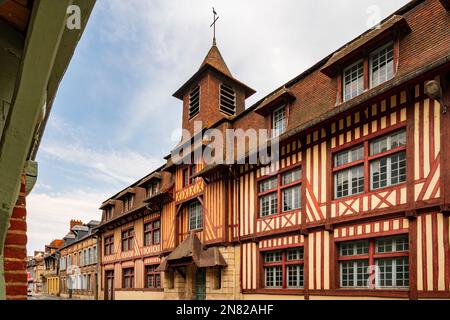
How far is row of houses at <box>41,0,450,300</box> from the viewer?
24.9 ft

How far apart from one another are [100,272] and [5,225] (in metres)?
27.6

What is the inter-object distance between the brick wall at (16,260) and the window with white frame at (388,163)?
8.07 meters

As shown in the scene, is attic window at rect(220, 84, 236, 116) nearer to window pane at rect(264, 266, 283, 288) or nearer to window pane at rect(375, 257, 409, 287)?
window pane at rect(264, 266, 283, 288)

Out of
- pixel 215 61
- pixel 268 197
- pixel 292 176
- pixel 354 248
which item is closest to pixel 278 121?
pixel 292 176

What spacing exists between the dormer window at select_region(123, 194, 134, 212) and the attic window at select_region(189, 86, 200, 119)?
8416 mm

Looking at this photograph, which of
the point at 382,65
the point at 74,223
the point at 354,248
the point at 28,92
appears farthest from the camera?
the point at 74,223

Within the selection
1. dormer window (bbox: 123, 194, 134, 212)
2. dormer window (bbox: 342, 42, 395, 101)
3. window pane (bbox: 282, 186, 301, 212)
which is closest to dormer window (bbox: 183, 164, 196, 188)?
window pane (bbox: 282, 186, 301, 212)

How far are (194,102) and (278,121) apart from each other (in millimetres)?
6965

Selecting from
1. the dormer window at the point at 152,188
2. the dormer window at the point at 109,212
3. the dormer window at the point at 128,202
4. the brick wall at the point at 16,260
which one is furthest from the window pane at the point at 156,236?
the brick wall at the point at 16,260

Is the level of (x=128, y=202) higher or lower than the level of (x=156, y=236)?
higher

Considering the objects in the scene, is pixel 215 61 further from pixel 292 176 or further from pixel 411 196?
pixel 411 196

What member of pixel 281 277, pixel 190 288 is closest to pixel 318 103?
pixel 281 277

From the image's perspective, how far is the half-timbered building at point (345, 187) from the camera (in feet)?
24.9

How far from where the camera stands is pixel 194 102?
18.1 m
